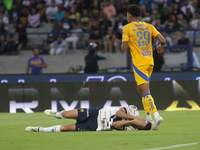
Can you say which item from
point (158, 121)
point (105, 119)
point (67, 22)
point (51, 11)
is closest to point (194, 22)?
→ point (67, 22)

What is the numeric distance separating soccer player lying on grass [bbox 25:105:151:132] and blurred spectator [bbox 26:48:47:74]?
7.66 m

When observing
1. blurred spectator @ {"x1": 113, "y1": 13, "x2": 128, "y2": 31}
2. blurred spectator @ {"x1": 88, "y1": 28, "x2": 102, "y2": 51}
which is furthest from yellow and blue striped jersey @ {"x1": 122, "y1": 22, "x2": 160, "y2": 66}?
blurred spectator @ {"x1": 113, "y1": 13, "x2": 128, "y2": 31}

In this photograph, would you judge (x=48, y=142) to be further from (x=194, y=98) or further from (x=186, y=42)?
(x=186, y=42)

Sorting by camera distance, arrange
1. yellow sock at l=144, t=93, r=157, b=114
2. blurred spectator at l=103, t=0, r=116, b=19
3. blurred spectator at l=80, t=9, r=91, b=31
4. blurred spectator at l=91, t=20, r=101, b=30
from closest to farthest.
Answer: yellow sock at l=144, t=93, r=157, b=114 < blurred spectator at l=91, t=20, r=101, b=30 < blurred spectator at l=80, t=9, r=91, b=31 < blurred spectator at l=103, t=0, r=116, b=19

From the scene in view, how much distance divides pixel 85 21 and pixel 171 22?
151 inches

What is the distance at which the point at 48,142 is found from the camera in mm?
5867

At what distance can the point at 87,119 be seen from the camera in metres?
6.88

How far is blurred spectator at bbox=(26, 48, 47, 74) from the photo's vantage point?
570 inches

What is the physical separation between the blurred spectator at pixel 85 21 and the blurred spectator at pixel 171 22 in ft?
11.2

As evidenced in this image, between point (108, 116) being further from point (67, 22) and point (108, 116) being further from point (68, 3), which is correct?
point (68, 3)

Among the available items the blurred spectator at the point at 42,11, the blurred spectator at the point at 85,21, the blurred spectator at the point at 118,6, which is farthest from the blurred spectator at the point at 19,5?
the blurred spectator at the point at 118,6

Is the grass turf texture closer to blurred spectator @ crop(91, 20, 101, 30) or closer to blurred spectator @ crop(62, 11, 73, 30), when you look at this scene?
blurred spectator @ crop(91, 20, 101, 30)

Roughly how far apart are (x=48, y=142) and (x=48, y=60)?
9005 millimetres

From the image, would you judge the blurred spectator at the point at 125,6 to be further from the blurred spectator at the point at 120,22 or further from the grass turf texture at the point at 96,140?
the grass turf texture at the point at 96,140
